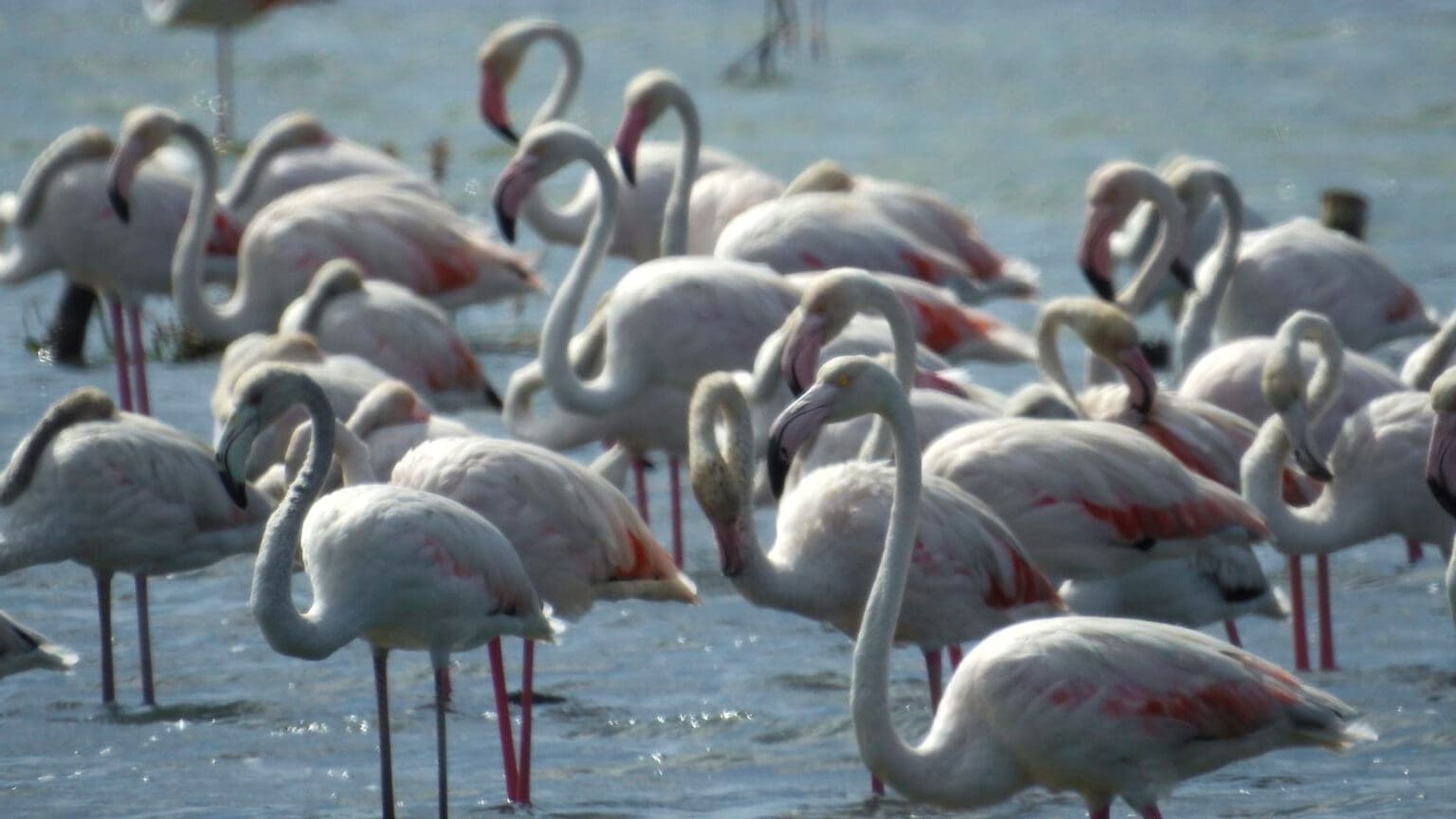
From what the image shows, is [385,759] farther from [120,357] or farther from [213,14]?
[213,14]

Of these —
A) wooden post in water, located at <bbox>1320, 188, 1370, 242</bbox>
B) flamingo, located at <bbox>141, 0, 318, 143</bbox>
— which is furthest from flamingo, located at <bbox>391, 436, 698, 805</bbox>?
flamingo, located at <bbox>141, 0, 318, 143</bbox>

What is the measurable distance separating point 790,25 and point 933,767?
17400 mm

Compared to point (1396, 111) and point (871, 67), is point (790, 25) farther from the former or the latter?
point (1396, 111)

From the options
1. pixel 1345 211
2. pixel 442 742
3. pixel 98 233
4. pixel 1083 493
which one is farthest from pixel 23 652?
pixel 1345 211

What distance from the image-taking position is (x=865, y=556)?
215 inches

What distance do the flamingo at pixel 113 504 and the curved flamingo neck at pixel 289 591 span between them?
1066 millimetres

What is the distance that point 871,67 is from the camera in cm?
2025

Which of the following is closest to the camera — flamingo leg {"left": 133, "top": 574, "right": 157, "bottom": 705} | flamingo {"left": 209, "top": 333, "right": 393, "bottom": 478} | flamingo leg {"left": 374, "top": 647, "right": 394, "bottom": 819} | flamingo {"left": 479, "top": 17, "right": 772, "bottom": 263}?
flamingo leg {"left": 374, "top": 647, "right": 394, "bottom": 819}

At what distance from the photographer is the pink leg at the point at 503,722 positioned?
17.5ft

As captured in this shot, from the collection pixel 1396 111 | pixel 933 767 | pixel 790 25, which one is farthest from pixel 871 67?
pixel 933 767

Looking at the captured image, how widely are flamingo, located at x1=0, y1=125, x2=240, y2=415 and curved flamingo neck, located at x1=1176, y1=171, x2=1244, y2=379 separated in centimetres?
383

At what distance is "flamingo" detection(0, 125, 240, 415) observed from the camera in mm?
9359

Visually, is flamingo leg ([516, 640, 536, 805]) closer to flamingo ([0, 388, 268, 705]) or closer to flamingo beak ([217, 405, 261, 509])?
flamingo beak ([217, 405, 261, 509])

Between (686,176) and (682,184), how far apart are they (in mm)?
52
